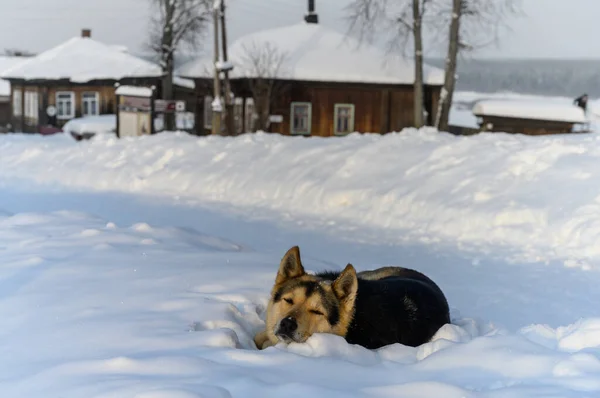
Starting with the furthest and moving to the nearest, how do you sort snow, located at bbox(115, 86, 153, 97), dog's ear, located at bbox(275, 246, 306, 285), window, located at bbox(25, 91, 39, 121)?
window, located at bbox(25, 91, 39, 121) < snow, located at bbox(115, 86, 153, 97) < dog's ear, located at bbox(275, 246, 306, 285)

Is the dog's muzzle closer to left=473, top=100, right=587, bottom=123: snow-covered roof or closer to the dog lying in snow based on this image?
the dog lying in snow

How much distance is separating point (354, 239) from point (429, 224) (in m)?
1.45

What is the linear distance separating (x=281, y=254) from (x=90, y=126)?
26344 mm

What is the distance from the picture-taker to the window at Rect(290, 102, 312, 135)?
28.3 meters

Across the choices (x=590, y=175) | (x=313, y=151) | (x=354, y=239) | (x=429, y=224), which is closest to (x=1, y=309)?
(x=354, y=239)

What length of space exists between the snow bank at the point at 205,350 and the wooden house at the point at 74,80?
30026mm

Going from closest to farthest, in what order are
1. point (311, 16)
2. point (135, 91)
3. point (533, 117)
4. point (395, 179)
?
1. point (395, 179)
2. point (135, 91)
3. point (533, 117)
4. point (311, 16)

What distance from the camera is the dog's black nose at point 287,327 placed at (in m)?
4.24

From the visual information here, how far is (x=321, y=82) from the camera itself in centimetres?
2778

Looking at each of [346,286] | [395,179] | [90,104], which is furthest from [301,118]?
[346,286]

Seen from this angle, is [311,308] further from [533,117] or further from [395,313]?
[533,117]

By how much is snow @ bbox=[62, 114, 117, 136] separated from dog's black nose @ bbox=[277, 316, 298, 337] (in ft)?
96.9

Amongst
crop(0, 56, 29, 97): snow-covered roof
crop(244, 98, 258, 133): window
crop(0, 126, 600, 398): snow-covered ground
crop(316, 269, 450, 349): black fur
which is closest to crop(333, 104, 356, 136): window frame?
crop(244, 98, 258, 133): window

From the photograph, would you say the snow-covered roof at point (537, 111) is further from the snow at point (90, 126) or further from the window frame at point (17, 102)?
the window frame at point (17, 102)
